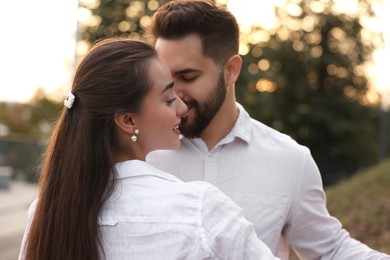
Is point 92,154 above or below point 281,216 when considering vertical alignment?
above

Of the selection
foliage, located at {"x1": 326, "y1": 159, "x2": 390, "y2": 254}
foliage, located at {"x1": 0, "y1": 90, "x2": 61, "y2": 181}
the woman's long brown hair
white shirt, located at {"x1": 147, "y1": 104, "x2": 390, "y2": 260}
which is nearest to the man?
white shirt, located at {"x1": 147, "y1": 104, "x2": 390, "y2": 260}

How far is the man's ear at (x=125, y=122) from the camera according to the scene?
6.36 feet

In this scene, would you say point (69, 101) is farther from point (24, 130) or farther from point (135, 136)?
point (24, 130)

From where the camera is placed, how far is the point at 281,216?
264 cm

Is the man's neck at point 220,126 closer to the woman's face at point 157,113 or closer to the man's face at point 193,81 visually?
the man's face at point 193,81

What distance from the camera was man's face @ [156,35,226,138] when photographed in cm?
269

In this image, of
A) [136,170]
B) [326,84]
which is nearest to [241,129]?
[136,170]

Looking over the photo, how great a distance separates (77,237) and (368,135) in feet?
87.3

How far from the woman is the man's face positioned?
24.9 inches

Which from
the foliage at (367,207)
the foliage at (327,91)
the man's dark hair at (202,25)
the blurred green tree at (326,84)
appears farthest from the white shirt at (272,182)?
the foliage at (327,91)

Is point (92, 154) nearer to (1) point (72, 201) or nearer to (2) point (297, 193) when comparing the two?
(1) point (72, 201)

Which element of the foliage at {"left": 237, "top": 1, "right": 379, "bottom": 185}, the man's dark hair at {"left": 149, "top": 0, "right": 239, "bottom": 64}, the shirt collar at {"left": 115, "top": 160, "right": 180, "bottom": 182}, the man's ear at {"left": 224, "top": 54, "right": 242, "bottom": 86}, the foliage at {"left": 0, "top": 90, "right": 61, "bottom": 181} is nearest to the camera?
the shirt collar at {"left": 115, "top": 160, "right": 180, "bottom": 182}

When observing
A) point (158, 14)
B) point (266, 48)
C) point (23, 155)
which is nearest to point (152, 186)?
point (158, 14)

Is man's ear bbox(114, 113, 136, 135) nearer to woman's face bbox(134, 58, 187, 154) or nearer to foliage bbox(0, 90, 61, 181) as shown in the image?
woman's face bbox(134, 58, 187, 154)
